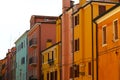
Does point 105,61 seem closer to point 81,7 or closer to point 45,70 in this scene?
point 81,7

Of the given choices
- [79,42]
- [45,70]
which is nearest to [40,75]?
[45,70]

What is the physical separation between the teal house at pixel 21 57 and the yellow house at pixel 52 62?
19.0 metres

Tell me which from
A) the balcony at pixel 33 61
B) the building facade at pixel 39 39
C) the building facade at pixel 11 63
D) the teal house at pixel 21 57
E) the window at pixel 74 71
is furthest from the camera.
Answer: the building facade at pixel 11 63

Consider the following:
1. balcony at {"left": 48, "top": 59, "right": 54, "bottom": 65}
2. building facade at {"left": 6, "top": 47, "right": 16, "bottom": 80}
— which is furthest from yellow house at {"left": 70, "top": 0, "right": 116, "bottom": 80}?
building facade at {"left": 6, "top": 47, "right": 16, "bottom": 80}

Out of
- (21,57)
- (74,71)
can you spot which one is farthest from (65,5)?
(21,57)

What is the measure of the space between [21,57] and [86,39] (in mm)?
47456

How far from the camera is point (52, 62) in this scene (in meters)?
63.0

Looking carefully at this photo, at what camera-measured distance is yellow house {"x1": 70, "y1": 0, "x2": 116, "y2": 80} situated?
45406 millimetres

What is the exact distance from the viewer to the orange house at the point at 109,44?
1531 inches

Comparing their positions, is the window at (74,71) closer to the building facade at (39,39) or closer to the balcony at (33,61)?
the building facade at (39,39)

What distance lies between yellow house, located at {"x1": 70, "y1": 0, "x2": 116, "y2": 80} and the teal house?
3715cm

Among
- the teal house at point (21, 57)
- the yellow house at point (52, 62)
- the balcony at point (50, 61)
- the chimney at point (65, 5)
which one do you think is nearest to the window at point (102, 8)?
the chimney at point (65, 5)

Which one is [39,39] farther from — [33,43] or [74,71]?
[74,71]

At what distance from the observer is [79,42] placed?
163 ft
